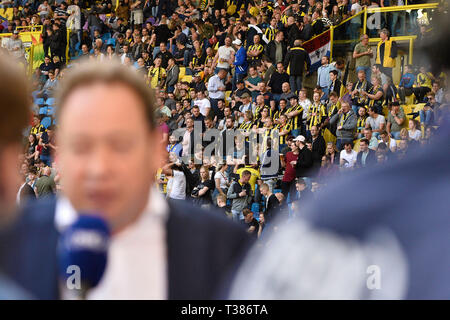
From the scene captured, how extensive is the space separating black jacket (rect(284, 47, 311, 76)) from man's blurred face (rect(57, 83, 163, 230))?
43.9 feet

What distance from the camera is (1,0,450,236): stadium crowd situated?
1162 cm

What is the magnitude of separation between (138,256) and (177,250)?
77 mm

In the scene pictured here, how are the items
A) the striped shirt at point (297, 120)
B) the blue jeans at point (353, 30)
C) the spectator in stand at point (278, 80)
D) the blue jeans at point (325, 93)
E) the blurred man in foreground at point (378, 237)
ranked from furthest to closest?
the blue jeans at point (353, 30)
the spectator in stand at point (278, 80)
the blue jeans at point (325, 93)
the striped shirt at point (297, 120)
the blurred man in foreground at point (378, 237)

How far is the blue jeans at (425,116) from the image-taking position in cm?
1116

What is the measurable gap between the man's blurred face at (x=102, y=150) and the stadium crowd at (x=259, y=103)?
783 cm

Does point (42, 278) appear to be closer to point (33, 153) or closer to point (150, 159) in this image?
point (150, 159)

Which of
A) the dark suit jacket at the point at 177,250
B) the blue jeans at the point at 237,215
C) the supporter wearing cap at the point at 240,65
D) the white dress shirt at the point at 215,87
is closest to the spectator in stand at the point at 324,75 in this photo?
the supporter wearing cap at the point at 240,65

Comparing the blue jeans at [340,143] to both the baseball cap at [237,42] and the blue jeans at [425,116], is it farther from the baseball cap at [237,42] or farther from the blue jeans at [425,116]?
the baseball cap at [237,42]

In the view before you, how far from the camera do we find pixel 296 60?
14.4 metres

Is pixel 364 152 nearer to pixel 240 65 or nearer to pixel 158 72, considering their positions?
pixel 240 65

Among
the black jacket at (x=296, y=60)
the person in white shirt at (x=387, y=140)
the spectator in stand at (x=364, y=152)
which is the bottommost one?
the spectator in stand at (x=364, y=152)

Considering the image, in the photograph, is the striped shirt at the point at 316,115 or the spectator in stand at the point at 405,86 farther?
the spectator in stand at the point at 405,86

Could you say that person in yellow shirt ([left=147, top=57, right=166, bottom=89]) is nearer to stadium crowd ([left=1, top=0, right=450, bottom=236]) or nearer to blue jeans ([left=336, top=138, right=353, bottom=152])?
stadium crowd ([left=1, top=0, right=450, bottom=236])
